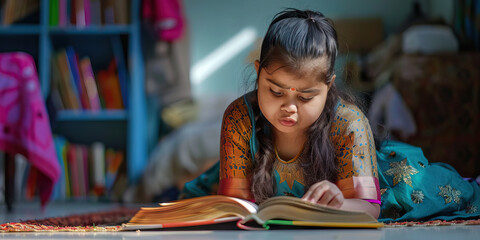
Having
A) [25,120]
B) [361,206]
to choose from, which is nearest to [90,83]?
[25,120]

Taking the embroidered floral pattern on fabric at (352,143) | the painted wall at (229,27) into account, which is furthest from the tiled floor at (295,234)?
the painted wall at (229,27)

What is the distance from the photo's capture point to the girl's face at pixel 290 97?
981 millimetres

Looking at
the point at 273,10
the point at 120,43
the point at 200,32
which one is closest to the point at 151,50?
the point at 120,43

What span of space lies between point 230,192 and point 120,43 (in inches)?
90.4

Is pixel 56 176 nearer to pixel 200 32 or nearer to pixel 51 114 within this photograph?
pixel 51 114

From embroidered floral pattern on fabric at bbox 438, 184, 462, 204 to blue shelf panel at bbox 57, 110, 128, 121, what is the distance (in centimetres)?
220

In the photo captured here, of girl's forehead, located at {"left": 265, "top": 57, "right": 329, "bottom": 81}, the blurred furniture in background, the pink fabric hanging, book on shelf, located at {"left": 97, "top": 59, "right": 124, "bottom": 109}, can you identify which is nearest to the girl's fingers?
girl's forehead, located at {"left": 265, "top": 57, "right": 329, "bottom": 81}

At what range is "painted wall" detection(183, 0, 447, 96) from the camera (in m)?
4.06

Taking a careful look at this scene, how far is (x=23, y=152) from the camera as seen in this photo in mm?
1928

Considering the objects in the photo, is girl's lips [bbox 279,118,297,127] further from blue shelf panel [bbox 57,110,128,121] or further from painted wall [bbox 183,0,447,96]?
painted wall [bbox 183,0,447,96]

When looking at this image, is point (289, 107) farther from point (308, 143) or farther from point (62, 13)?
point (62, 13)

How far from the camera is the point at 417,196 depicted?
1217mm

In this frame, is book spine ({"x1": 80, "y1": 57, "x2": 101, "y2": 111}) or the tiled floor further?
book spine ({"x1": 80, "y1": 57, "x2": 101, "y2": 111})

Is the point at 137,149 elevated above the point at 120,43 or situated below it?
below
